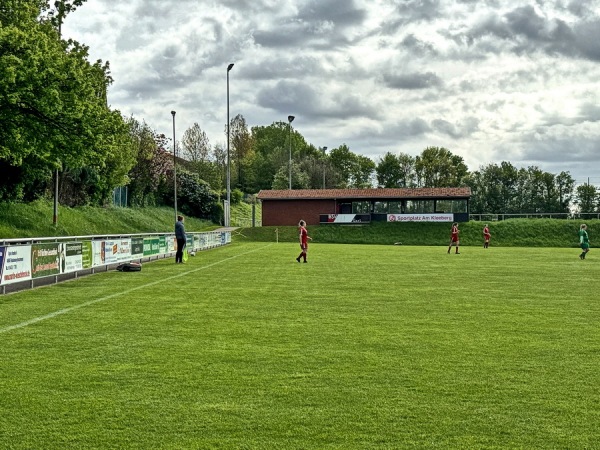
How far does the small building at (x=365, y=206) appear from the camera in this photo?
6850 centimetres

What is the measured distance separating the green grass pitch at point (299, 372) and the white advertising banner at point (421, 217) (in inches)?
2164

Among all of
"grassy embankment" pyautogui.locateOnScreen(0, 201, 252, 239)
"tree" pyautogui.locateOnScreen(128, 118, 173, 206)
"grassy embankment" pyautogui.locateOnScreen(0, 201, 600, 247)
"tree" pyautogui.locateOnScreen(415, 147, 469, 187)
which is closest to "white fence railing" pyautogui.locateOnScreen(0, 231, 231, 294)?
"grassy embankment" pyautogui.locateOnScreen(0, 201, 252, 239)

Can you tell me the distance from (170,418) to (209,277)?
14.4 metres

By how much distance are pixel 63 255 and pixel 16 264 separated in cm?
302

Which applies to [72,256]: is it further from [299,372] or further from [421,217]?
[421,217]

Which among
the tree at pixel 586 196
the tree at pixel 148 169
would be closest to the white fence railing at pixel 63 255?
the tree at pixel 148 169

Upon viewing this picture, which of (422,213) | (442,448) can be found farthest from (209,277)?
(422,213)

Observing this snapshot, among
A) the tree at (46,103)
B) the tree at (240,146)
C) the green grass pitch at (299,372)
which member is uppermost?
the tree at (240,146)

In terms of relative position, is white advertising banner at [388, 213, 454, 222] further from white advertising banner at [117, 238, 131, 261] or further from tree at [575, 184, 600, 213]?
white advertising banner at [117, 238, 131, 261]

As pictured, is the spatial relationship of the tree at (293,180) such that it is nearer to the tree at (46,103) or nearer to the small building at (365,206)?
the small building at (365,206)

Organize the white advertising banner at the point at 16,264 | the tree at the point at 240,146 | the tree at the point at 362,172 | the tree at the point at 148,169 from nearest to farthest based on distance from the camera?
the white advertising banner at the point at 16,264 < the tree at the point at 148,169 < the tree at the point at 240,146 < the tree at the point at 362,172

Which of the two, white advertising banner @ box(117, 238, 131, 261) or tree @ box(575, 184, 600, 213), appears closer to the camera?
white advertising banner @ box(117, 238, 131, 261)

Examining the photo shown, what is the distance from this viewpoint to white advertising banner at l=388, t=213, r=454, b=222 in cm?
6788

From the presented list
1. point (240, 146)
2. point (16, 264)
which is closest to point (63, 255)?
point (16, 264)
